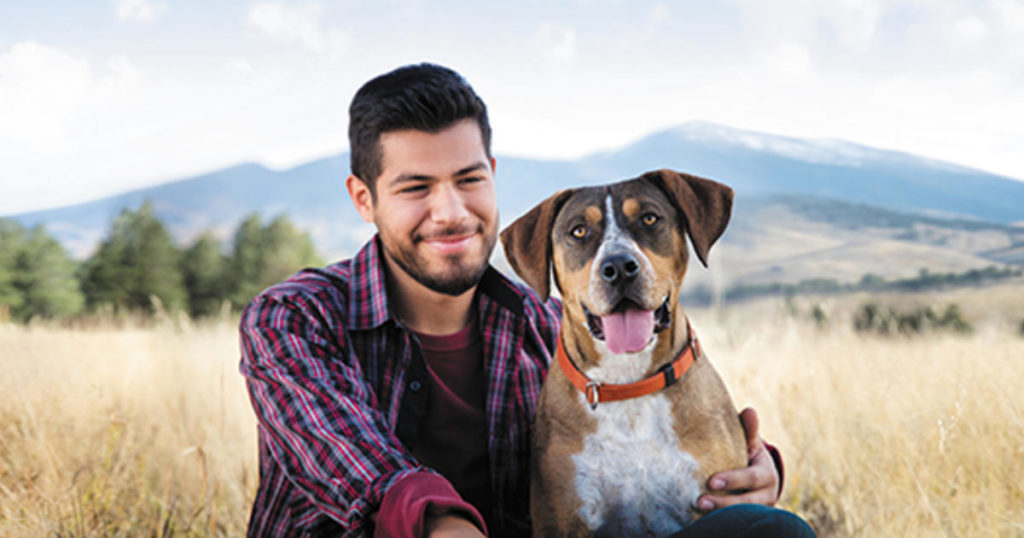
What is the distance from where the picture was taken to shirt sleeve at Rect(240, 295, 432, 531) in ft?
7.46

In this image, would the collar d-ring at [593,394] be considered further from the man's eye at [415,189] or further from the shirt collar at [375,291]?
the man's eye at [415,189]

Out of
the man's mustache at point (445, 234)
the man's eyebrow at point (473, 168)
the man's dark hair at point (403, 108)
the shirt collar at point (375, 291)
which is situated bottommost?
the shirt collar at point (375, 291)

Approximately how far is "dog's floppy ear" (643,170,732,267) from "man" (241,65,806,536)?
2.32 ft

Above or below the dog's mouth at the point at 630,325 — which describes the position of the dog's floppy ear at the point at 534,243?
above

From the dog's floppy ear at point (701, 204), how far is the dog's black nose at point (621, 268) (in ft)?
1.13

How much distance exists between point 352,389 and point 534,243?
96 cm

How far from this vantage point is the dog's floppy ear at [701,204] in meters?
2.99

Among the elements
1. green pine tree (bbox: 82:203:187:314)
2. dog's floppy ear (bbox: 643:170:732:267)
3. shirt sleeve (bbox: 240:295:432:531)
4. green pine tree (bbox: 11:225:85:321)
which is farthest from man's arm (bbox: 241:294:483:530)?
green pine tree (bbox: 82:203:187:314)

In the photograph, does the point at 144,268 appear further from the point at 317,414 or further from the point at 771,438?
the point at 317,414

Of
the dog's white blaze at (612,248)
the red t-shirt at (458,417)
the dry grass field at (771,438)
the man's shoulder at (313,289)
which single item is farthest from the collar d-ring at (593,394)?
the dry grass field at (771,438)

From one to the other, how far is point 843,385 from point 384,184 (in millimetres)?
4136

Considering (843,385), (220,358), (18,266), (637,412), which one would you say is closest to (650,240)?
(637,412)

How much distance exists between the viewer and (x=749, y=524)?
2361 mm

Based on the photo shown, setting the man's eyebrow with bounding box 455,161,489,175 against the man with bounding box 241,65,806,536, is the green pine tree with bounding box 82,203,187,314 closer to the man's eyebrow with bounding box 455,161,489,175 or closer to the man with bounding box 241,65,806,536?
the man with bounding box 241,65,806,536
